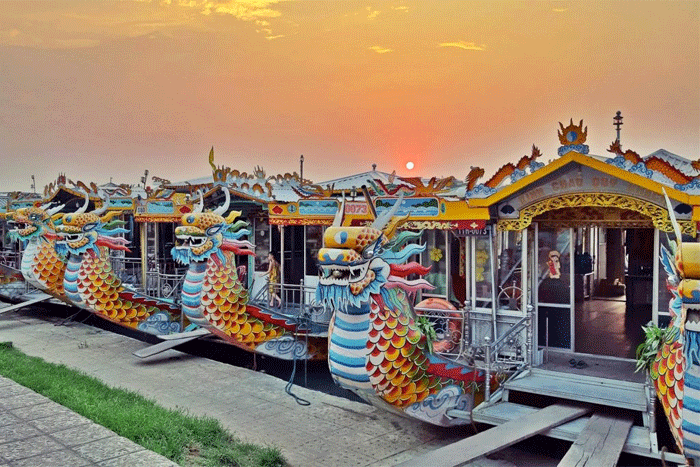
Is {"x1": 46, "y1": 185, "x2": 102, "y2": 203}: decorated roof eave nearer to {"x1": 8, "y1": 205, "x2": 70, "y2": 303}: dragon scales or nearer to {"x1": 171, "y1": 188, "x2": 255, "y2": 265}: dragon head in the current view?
{"x1": 8, "y1": 205, "x2": 70, "y2": 303}: dragon scales

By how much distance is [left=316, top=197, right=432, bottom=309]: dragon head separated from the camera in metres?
7.17

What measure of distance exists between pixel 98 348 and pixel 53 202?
21.9ft

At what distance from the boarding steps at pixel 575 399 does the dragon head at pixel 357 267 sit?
68.1 inches

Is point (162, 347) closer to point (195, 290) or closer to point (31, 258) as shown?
point (195, 290)

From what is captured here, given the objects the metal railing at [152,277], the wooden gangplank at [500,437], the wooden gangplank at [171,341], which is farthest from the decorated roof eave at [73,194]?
the wooden gangplank at [500,437]

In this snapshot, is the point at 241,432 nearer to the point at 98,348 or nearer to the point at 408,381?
the point at 408,381

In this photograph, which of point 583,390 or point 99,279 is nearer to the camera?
point 583,390

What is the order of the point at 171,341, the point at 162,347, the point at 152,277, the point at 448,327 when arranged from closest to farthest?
the point at 448,327 < the point at 162,347 < the point at 171,341 < the point at 152,277

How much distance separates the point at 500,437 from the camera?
6.82m

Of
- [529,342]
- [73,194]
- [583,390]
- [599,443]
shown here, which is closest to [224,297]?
[529,342]

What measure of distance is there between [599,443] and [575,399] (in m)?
0.87

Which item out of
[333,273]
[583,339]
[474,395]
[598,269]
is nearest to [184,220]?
[333,273]

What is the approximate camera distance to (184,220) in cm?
1106

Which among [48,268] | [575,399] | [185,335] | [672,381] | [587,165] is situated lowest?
[185,335]
